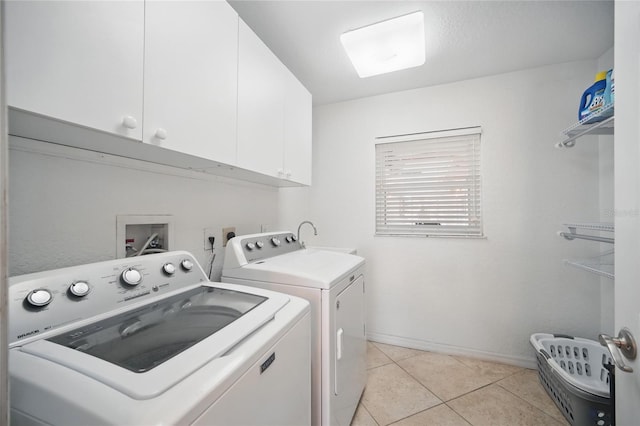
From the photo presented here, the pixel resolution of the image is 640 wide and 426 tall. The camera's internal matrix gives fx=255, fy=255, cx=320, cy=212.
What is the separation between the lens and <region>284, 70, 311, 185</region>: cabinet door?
173 centimetres

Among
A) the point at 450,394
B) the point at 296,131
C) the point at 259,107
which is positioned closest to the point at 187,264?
the point at 259,107

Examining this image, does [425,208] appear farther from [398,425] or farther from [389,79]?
[398,425]

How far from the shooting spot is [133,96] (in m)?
0.82

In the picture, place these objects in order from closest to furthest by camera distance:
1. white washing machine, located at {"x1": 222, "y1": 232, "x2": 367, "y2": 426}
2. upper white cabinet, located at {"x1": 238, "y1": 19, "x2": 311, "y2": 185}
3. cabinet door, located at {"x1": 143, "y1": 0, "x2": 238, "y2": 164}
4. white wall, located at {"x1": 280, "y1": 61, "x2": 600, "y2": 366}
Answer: cabinet door, located at {"x1": 143, "y1": 0, "x2": 238, "y2": 164} < white washing machine, located at {"x1": 222, "y1": 232, "x2": 367, "y2": 426} < upper white cabinet, located at {"x1": 238, "y1": 19, "x2": 311, "y2": 185} < white wall, located at {"x1": 280, "y1": 61, "x2": 600, "y2": 366}

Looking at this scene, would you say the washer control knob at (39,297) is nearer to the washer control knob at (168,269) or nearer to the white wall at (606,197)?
the washer control knob at (168,269)

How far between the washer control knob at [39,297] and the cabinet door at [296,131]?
4.03ft

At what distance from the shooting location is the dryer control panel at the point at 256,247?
4.78 ft

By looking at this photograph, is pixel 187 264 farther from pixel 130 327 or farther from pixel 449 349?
pixel 449 349

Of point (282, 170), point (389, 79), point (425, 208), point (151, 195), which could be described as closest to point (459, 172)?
point (425, 208)

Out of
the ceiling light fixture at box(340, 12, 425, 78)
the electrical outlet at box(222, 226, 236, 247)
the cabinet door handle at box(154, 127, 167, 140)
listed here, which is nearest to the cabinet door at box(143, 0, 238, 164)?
the cabinet door handle at box(154, 127, 167, 140)

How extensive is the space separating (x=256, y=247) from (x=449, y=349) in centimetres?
202

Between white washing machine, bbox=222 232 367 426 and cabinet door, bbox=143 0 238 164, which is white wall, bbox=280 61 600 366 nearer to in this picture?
white washing machine, bbox=222 232 367 426

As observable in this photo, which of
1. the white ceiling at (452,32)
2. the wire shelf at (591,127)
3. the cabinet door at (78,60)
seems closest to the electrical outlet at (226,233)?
the cabinet door at (78,60)

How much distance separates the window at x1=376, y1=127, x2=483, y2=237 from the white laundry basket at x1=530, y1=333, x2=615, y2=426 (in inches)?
37.3
